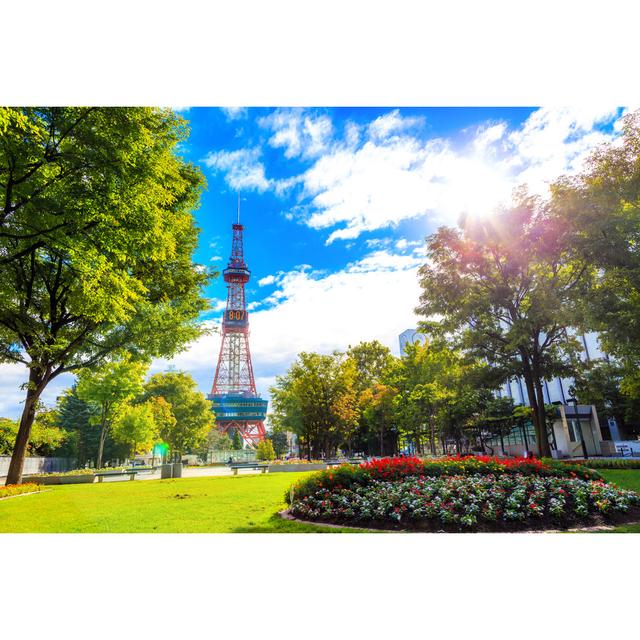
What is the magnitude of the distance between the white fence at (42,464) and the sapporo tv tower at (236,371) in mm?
31415

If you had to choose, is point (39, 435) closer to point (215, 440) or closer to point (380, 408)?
point (380, 408)

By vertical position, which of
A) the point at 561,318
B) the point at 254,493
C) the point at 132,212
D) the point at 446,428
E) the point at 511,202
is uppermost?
the point at 511,202

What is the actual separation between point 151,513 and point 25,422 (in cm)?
789

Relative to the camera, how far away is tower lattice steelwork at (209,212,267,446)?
2532 inches

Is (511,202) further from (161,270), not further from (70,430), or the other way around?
(70,430)

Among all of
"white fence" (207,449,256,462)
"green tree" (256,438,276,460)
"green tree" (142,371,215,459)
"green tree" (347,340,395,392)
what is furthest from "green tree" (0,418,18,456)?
"green tree" (347,340,395,392)

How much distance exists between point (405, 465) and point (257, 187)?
7.26 m

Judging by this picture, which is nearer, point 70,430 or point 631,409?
point 631,409

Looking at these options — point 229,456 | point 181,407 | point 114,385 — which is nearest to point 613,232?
point 114,385

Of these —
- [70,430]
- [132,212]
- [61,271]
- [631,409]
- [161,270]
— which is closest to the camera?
[132,212]

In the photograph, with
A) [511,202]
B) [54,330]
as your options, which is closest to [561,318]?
[511,202]

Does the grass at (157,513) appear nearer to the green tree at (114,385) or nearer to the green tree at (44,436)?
the green tree at (114,385)

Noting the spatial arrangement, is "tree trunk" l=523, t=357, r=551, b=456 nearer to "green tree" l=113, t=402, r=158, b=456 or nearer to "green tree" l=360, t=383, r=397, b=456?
"green tree" l=360, t=383, r=397, b=456

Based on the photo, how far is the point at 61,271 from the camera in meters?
11.1
